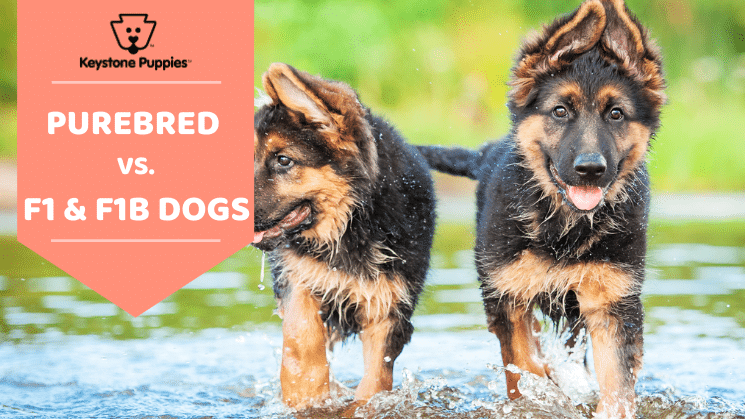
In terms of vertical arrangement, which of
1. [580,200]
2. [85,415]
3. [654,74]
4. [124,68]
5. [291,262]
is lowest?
[85,415]

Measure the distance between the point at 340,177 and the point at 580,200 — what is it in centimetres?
128

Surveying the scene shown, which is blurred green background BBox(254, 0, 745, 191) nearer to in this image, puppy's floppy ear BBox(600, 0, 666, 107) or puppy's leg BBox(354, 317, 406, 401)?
puppy's leg BBox(354, 317, 406, 401)

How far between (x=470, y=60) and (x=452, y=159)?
12.3m

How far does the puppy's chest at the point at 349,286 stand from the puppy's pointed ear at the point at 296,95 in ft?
2.76

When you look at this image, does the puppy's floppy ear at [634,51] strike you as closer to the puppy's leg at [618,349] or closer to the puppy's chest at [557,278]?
the puppy's chest at [557,278]

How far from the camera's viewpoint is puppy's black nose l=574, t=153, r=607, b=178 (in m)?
4.11

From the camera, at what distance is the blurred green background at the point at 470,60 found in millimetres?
14961

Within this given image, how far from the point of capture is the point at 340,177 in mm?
4727

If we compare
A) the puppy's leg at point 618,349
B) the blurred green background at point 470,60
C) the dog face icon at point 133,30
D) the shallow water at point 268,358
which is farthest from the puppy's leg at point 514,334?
the blurred green background at point 470,60

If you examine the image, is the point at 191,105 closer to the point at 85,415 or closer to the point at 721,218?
the point at 85,415

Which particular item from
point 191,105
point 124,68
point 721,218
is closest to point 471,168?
point 191,105

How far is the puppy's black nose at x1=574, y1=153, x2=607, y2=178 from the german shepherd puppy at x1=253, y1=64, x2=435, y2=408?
1137 mm

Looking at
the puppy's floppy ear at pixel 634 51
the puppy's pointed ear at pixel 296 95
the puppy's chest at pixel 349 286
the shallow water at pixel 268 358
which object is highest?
the puppy's floppy ear at pixel 634 51

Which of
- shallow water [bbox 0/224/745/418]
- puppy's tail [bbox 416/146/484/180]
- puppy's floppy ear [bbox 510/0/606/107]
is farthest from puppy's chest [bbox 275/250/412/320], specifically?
puppy's tail [bbox 416/146/484/180]
